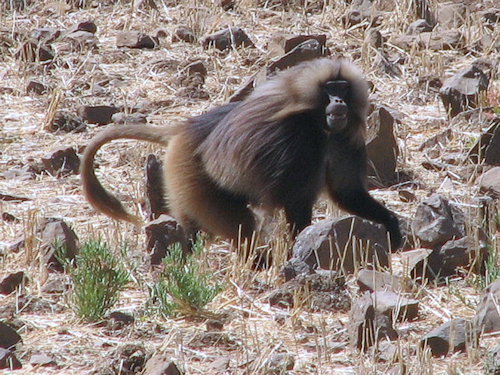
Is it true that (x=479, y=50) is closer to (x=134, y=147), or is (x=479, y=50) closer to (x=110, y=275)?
(x=134, y=147)

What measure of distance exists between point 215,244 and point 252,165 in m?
0.64

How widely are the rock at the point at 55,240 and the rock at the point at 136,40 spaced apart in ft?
13.1

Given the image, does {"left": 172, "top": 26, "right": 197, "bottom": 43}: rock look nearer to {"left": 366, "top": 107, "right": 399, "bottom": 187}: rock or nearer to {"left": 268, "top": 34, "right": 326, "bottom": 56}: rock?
{"left": 268, "top": 34, "right": 326, "bottom": 56}: rock

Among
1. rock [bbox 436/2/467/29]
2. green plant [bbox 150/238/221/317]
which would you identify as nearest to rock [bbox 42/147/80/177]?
green plant [bbox 150/238/221/317]

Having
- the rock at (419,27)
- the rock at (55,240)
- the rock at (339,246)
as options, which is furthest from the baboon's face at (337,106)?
the rock at (419,27)

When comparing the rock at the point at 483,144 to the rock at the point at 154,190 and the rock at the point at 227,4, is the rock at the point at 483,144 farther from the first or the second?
the rock at the point at 227,4

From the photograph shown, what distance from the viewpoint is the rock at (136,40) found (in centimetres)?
987

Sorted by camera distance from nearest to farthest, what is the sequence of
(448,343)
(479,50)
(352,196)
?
(448,343)
(352,196)
(479,50)

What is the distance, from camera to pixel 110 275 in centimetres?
523

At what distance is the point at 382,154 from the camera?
25.3 feet

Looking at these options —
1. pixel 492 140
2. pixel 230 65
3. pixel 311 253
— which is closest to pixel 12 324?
pixel 311 253

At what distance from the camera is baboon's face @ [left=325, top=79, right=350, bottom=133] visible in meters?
6.25

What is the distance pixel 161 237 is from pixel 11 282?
3.07 feet

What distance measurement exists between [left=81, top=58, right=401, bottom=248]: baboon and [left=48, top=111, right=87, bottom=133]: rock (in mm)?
1820
